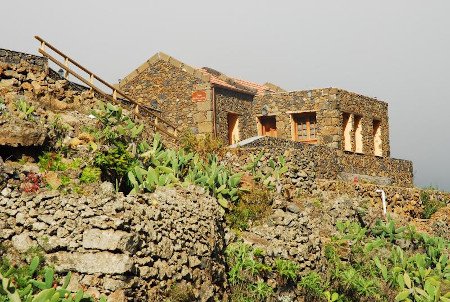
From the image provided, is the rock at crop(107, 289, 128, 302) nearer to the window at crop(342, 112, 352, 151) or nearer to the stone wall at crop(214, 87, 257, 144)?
the stone wall at crop(214, 87, 257, 144)

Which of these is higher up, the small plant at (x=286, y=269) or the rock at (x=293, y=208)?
the rock at (x=293, y=208)

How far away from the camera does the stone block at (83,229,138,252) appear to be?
9.04 meters

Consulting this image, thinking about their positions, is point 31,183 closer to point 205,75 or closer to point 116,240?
point 116,240

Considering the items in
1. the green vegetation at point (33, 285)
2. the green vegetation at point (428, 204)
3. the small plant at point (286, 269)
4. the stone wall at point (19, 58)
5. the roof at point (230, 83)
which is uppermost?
the roof at point (230, 83)

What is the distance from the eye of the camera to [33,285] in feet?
27.6

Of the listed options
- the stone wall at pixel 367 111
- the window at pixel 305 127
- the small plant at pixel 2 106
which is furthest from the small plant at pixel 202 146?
the stone wall at pixel 367 111

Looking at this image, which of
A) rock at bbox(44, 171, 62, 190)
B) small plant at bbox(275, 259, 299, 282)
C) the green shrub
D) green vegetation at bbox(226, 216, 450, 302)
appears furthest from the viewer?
the green shrub

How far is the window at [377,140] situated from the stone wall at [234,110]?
252 inches

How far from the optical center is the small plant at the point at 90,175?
12.0 meters

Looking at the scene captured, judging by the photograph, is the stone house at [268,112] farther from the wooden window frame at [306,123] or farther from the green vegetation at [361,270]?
the green vegetation at [361,270]

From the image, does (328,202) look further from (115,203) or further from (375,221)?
(115,203)

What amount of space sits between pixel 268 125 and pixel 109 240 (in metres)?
16.7

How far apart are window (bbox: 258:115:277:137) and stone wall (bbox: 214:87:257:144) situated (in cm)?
45

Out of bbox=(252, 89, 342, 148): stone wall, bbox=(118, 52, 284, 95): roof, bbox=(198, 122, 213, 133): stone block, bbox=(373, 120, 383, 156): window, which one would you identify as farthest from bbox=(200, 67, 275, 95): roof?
bbox=(373, 120, 383, 156): window
